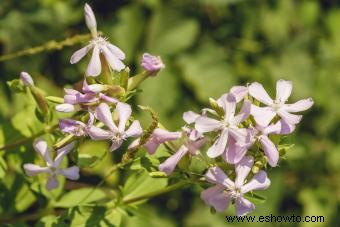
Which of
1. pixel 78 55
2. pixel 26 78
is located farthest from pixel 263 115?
pixel 26 78

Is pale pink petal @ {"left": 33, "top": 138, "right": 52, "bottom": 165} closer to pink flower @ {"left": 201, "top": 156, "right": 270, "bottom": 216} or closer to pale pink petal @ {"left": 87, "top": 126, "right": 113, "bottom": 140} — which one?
pale pink petal @ {"left": 87, "top": 126, "right": 113, "bottom": 140}

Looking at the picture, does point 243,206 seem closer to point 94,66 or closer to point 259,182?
point 259,182

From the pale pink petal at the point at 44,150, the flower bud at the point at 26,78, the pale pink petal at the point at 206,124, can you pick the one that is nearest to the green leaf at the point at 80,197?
the pale pink petal at the point at 44,150

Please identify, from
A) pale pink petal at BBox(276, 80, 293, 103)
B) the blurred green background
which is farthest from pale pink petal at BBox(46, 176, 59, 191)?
the blurred green background

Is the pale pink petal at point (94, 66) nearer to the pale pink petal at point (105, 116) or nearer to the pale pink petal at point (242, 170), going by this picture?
the pale pink petal at point (105, 116)

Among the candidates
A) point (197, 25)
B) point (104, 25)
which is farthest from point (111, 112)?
point (197, 25)

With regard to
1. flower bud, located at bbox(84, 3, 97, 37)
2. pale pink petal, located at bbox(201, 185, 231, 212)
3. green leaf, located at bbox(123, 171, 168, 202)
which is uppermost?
flower bud, located at bbox(84, 3, 97, 37)

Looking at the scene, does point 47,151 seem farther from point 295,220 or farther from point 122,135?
point 295,220
